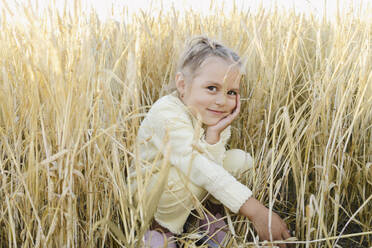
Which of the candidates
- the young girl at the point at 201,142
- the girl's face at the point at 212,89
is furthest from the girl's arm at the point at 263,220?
the girl's face at the point at 212,89

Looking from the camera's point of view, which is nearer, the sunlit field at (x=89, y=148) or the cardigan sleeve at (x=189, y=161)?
the sunlit field at (x=89, y=148)

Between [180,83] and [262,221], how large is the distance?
21.5 inches

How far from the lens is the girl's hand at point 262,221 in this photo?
3.49ft

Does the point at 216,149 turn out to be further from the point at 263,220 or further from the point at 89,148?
the point at 89,148

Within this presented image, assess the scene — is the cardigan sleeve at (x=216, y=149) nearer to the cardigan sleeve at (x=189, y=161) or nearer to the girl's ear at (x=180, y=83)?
the cardigan sleeve at (x=189, y=161)

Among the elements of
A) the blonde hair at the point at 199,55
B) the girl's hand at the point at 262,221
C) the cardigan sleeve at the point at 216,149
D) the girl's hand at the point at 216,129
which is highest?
the blonde hair at the point at 199,55

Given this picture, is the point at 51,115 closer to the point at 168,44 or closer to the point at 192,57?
the point at 192,57

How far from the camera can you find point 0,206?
1.04 meters

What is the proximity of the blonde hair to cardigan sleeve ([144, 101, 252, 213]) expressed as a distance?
185 mm

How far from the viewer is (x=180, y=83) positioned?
4.50 feet

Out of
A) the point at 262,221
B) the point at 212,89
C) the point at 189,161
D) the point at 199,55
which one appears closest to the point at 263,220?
the point at 262,221

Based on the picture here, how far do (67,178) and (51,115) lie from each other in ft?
0.61

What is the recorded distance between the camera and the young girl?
1.10 m

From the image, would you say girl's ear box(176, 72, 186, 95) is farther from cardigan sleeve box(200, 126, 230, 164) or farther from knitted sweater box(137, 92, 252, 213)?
cardigan sleeve box(200, 126, 230, 164)
